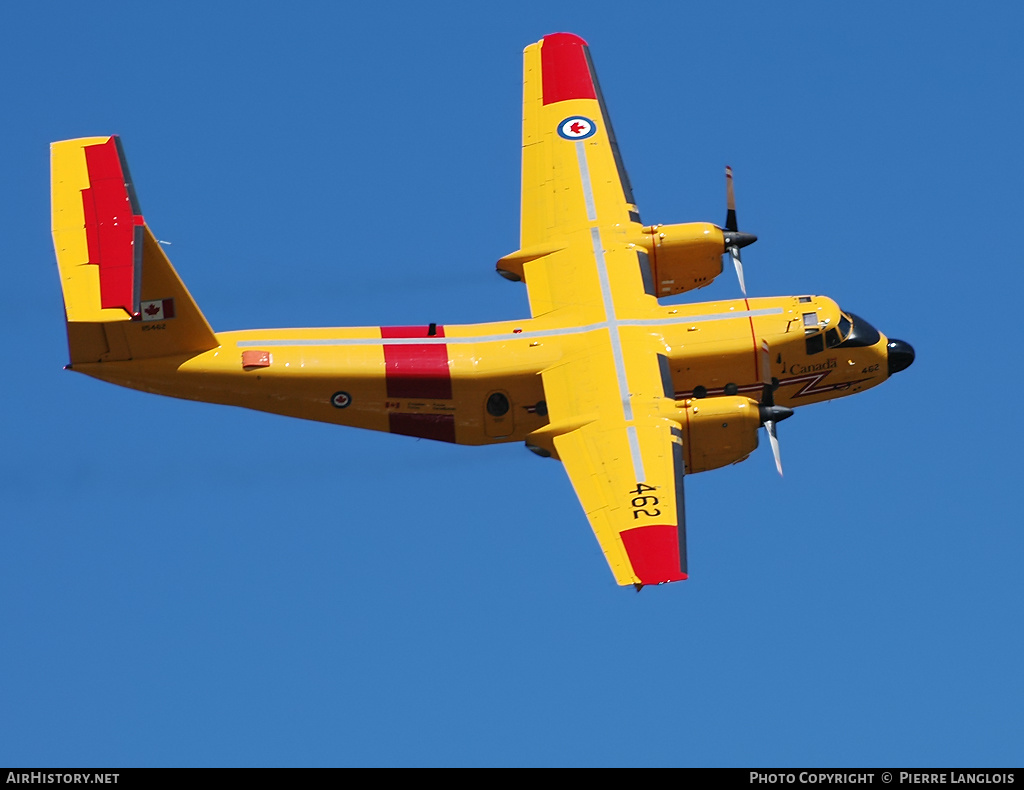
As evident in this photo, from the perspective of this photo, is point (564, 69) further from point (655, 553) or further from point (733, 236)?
point (655, 553)

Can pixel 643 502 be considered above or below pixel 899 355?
below

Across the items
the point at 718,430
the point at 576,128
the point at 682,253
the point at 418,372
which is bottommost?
the point at 718,430

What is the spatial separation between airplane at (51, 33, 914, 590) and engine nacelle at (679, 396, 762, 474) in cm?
5

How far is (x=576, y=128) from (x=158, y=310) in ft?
46.9

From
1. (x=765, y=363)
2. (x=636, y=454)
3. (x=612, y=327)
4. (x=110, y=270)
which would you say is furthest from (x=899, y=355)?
(x=110, y=270)

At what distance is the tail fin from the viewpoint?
1860 inches

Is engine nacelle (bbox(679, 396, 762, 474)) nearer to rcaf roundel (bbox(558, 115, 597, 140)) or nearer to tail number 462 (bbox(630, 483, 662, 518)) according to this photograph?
tail number 462 (bbox(630, 483, 662, 518))

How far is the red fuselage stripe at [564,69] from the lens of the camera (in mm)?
57125

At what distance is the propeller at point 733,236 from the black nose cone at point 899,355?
4.38 meters

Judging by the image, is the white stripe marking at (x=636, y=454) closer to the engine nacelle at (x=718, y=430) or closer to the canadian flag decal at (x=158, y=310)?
the engine nacelle at (x=718, y=430)

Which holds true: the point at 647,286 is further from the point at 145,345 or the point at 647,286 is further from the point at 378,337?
the point at 145,345

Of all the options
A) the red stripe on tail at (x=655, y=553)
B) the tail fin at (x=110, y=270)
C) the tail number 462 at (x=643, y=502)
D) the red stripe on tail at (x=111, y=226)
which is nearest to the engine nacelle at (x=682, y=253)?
the tail number 462 at (x=643, y=502)

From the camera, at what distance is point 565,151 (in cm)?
5550
